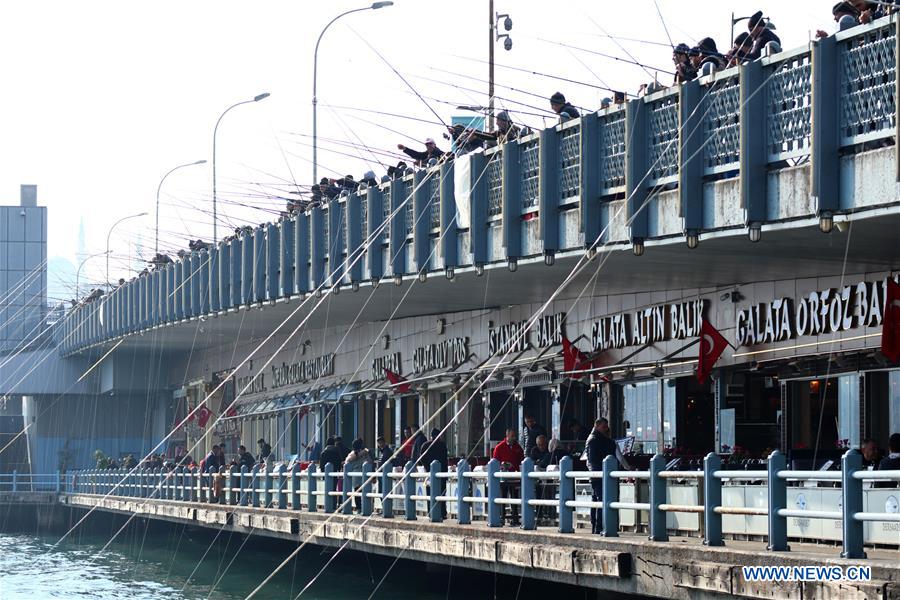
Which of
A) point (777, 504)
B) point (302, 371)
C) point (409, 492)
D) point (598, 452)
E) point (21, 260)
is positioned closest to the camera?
point (777, 504)

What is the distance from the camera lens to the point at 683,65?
21422 mm

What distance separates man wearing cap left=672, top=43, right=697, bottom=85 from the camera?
21.4 metres

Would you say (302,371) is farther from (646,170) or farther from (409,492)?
(646,170)

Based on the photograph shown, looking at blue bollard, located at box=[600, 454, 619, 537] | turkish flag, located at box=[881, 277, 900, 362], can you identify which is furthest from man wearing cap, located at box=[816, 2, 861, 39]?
blue bollard, located at box=[600, 454, 619, 537]

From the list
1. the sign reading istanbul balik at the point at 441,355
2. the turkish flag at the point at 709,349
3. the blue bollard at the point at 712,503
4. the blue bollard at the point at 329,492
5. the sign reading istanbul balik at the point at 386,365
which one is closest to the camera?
the blue bollard at the point at 712,503

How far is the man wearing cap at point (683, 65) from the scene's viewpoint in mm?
21359

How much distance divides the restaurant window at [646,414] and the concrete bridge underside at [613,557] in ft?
19.5

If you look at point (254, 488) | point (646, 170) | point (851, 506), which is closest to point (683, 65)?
point (646, 170)

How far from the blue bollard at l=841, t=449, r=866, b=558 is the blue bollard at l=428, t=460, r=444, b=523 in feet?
35.5

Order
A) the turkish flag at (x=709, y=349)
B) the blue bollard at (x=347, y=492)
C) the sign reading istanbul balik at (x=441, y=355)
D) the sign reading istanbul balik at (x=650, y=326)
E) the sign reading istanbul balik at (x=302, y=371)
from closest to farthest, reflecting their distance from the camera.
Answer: the turkish flag at (x=709, y=349) < the sign reading istanbul balik at (x=650, y=326) < the blue bollard at (x=347, y=492) < the sign reading istanbul balik at (x=441, y=355) < the sign reading istanbul balik at (x=302, y=371)

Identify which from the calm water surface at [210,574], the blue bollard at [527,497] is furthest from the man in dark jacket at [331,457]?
the blue bollard at [527,497]

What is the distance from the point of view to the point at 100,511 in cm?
6294

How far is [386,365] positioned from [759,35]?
78.0 ft

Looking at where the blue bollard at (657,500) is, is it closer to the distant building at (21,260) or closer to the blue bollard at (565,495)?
the blue bollard at (565,495)
